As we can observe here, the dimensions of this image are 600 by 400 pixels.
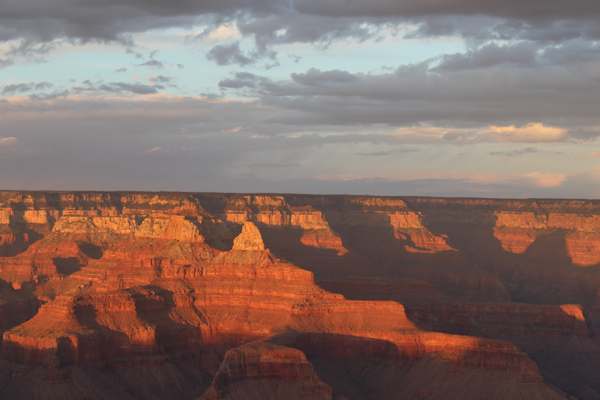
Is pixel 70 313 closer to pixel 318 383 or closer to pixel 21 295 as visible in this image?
pixel 318 383

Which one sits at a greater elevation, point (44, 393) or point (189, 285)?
point (189, 285)

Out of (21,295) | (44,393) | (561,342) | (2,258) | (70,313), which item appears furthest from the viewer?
(2,258)

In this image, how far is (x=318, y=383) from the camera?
8825 cm

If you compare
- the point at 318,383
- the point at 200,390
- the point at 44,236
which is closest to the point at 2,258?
the point at 44,236

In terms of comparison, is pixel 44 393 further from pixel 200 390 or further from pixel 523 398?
pixel 523 398

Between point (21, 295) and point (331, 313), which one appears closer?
point (331, 313)

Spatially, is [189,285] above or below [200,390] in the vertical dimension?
above

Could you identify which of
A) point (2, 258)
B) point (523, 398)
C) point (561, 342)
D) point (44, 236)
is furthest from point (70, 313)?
point (44, 236)

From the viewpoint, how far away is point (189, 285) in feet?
376

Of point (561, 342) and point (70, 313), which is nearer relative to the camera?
point (70, 313)

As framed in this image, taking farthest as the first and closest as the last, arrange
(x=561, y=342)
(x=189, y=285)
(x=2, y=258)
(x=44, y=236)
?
(x=44, y=236) → (x=2, y=258) → (x=561, y=342) → (x=189, y=285)

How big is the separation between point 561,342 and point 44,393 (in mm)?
55197

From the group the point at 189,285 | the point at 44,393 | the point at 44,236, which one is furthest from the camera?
the point at 44,236

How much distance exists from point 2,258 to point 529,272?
72.4 m
